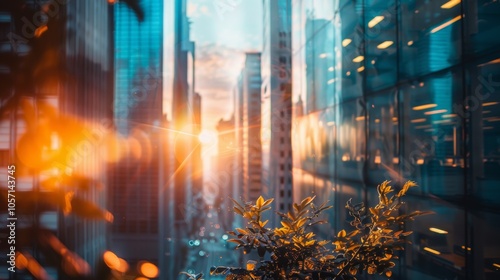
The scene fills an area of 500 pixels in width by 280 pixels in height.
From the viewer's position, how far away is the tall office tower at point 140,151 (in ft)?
431

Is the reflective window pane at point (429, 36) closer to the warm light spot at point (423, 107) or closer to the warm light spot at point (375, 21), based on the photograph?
the warm light spot at point (423, 107)

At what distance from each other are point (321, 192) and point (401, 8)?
620 centimetres

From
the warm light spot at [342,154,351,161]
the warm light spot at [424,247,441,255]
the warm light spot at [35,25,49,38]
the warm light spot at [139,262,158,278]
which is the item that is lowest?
the warm light spot at [424,247,441,255]

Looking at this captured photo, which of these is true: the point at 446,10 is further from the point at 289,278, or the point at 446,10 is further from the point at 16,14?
the point at 16,14

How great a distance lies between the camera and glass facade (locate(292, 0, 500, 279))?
17.1 ft

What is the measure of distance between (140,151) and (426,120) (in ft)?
453

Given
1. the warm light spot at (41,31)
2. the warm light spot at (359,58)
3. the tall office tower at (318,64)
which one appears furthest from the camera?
the tall office tower at (318,64)

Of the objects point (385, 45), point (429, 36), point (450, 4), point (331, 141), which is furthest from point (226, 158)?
point (450, 4)

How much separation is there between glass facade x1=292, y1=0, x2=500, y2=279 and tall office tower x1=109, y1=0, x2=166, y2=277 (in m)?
123

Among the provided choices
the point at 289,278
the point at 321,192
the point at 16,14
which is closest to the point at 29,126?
the point at 16,14

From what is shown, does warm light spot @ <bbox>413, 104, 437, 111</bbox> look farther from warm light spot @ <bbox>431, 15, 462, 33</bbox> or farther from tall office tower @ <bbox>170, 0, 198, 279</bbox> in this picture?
tall office tower @ <bbox>170, 0, 198, 279</bbox>

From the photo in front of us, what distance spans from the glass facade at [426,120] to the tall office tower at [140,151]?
403 feet

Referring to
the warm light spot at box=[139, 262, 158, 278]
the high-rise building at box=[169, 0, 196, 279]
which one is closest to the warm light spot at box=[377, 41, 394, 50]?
the warm light spot at box=[139, 262, 158, 278]

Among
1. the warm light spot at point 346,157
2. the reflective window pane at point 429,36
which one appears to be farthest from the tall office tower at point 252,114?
the reflective window pane at point 429,36
